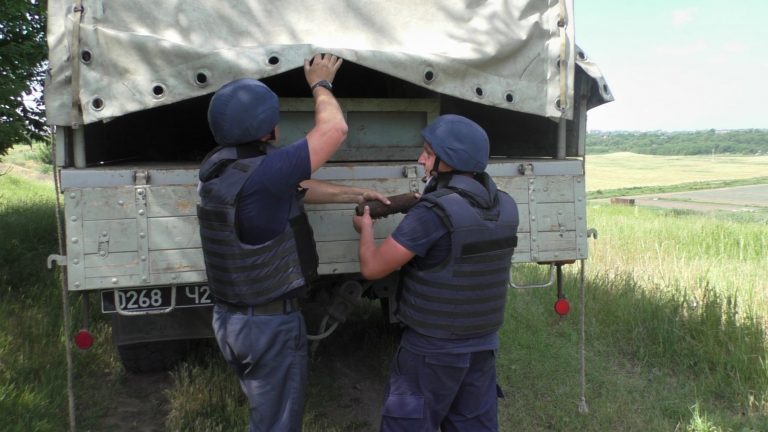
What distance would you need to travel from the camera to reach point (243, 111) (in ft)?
8.46

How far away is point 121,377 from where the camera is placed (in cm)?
Answer: 450

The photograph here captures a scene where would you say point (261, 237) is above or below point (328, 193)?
below

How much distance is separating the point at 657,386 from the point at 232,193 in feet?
11.2

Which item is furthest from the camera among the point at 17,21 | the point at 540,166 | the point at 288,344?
the point at 17,21

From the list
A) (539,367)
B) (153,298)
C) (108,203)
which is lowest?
(539,367)

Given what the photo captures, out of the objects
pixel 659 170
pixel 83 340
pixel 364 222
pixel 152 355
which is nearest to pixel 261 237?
pixel 364 222

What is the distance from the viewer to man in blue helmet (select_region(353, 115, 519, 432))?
2590 millimetres

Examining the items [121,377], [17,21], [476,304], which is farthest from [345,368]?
[17,21]

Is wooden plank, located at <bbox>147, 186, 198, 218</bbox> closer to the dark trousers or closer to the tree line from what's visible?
the dark trousers

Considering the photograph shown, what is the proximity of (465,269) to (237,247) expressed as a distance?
875 mm

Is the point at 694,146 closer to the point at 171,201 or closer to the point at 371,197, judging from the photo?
the point at 371,197

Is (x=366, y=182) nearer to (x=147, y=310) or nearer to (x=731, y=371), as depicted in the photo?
(x=147, y=310)

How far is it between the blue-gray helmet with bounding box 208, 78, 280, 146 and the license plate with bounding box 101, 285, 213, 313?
0.86 meters

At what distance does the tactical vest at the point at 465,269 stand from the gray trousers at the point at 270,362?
47 cm
